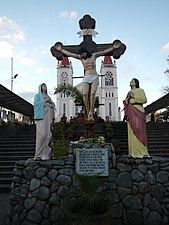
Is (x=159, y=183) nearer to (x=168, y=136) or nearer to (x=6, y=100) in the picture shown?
(x=168, y=136)

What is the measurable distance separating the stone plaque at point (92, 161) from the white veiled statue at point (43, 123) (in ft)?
2.76

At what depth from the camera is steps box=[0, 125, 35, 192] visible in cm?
841

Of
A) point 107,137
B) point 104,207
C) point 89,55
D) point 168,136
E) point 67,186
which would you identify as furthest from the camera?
point 168,136

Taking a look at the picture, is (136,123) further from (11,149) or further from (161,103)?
(161,103)

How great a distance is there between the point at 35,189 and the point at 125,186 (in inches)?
69.1

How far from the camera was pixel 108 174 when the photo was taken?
5.21 meters

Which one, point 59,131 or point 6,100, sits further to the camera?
point 6,100

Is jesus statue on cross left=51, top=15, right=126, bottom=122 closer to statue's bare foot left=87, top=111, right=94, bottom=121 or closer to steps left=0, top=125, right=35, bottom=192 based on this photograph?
statue's bare foot left=87, top=111, right=94, bottom=121

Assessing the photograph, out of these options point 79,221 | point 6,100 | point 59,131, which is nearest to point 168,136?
point 59,131

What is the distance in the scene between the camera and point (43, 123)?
5.77 metres

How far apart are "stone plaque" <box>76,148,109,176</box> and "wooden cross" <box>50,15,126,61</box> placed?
9.82ft

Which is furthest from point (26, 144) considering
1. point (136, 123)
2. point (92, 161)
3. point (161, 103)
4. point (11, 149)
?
point (161, 103)

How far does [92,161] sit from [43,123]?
53.7 inches

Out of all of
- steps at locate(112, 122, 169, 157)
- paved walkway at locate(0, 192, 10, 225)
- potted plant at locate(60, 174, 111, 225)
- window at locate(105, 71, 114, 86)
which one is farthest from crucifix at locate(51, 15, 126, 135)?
window at locate(105, 71, 114, 86)
